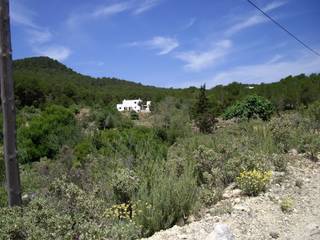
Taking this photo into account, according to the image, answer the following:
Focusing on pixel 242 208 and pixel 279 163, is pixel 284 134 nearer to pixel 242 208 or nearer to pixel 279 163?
pixel 279 163

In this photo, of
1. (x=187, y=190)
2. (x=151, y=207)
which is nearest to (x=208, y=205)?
(x=187, y=190)

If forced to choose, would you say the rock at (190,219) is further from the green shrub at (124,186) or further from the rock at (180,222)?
the green shrub at (124,186)

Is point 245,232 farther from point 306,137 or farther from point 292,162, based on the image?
point 306,137

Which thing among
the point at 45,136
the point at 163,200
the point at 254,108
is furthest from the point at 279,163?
the point at 45,136

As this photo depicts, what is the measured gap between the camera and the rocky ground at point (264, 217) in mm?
4754

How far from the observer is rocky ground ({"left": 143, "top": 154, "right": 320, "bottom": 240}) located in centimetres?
475

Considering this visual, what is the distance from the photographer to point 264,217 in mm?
5367

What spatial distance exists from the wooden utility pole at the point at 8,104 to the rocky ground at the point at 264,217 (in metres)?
1.53

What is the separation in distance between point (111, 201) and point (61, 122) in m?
25.3

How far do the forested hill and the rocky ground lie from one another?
26997 millimetres

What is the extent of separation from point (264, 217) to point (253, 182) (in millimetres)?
946

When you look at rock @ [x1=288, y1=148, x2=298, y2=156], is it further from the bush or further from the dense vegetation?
the bush

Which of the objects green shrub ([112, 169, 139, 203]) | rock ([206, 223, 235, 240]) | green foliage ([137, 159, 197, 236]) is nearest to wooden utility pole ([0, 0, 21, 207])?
green foliage ([137, 159, 197, 236])

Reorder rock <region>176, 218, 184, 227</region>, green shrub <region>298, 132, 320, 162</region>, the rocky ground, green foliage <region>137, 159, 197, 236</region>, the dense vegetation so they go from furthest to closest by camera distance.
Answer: green shrub <region>298, 132, 320, 162</region> < rock <region>176, 218, 184, 227</region> < green foliage <region>137, 159, 197, 236</region> < the rocky ground < the dense vegetation
